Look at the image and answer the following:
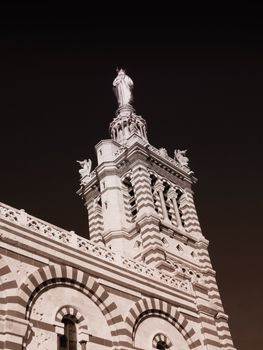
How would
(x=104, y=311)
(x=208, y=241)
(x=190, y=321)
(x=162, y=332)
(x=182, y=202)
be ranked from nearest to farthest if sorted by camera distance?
1. (x=104, y=311)
2. (x=162, y=332)
3. (x=190, y=321)
4. (x=208, y=241)
5. (x=182, y=202)

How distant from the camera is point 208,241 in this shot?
108 feet

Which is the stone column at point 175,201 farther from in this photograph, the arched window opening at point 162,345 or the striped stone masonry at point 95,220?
the arched window opening at point 162,345

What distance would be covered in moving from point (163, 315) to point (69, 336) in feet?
16.4

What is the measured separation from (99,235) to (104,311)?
53.8 feet

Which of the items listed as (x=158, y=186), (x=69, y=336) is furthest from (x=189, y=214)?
(x=69, y=336)

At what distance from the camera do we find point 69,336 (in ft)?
51.6

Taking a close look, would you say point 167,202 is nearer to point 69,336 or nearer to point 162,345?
point 162,345

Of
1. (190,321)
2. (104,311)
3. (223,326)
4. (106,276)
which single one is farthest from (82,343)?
(223,326)

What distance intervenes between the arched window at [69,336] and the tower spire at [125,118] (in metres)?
23.1

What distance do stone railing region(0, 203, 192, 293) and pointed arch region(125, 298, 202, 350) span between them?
3.69 ft

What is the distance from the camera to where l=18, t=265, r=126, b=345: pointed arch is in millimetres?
15375

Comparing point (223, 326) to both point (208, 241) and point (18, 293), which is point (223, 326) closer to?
point (208, 241)

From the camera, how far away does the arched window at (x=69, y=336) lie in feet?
50.6

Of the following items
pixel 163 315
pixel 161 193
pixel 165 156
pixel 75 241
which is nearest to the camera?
pixel 75 241
